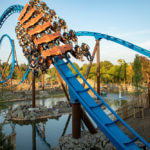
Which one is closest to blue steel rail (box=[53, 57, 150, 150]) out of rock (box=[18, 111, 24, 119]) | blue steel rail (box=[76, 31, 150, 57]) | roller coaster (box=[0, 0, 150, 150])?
roller coaster (box=[0, 0, 150, 150])

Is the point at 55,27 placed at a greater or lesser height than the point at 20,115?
greater

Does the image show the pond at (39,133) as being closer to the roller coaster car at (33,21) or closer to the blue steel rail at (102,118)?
the blue steel rail at (102,118)

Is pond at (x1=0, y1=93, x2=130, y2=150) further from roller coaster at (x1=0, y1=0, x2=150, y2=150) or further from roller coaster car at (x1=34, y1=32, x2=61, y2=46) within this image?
roller coaster car at (x1=34, y1=32, x2=61, y2=46)

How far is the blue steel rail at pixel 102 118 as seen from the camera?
411 centimetres

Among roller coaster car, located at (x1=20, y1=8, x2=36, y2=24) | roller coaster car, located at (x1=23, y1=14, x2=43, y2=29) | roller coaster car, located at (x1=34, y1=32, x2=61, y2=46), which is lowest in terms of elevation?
roller coaster car, located at (x1=34, y1=32, x2=61, y2=46)

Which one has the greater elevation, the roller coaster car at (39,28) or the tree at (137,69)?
the roller coaster car at (39,28)

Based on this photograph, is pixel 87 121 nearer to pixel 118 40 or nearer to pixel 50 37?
pixel 50 37

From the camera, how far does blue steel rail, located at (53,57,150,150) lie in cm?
411

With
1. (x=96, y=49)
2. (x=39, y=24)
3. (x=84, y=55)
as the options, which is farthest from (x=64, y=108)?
(x=39, y=24)

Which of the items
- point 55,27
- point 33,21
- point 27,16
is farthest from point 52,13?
point 27,16

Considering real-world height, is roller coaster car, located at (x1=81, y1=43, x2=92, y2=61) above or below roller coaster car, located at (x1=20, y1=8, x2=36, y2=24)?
below

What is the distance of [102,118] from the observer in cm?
467

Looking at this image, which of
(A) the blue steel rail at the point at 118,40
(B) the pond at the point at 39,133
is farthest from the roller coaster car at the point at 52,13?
(A) the blue steel rail at the point at 118,40

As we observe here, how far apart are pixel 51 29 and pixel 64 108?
7.15 m
